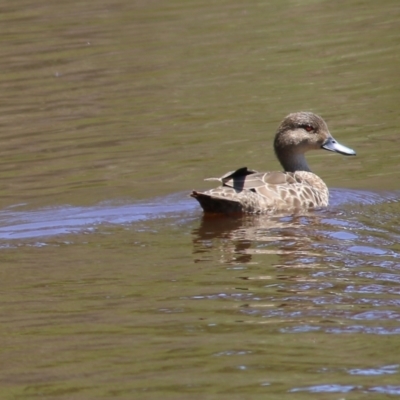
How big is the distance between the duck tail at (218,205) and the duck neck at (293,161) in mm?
1499

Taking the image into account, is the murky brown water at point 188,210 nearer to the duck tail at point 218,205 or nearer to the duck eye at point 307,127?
the duck tail at point 218,205

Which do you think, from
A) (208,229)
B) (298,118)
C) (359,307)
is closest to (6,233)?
(208,229)

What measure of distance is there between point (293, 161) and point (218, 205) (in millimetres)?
1660

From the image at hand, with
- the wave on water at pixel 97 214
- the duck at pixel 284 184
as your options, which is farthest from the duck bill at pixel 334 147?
the wave on water at pixel 97 214

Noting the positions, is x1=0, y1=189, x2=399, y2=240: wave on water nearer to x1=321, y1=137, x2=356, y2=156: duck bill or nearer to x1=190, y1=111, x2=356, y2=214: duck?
x1=190, y1=111, x2=356, y2=214: duck

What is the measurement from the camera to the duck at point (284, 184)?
29.3ft

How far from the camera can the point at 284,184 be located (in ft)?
30.8

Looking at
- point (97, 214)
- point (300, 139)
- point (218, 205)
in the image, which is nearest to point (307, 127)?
point (300, 139)

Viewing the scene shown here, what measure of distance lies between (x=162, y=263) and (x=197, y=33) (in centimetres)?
1022

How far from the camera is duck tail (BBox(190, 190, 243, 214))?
873cm

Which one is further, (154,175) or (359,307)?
(154,175)

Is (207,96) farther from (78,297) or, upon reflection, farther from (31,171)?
(78,297)

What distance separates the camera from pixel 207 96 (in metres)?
13.5

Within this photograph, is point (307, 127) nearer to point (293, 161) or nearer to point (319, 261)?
point (293, 161)
